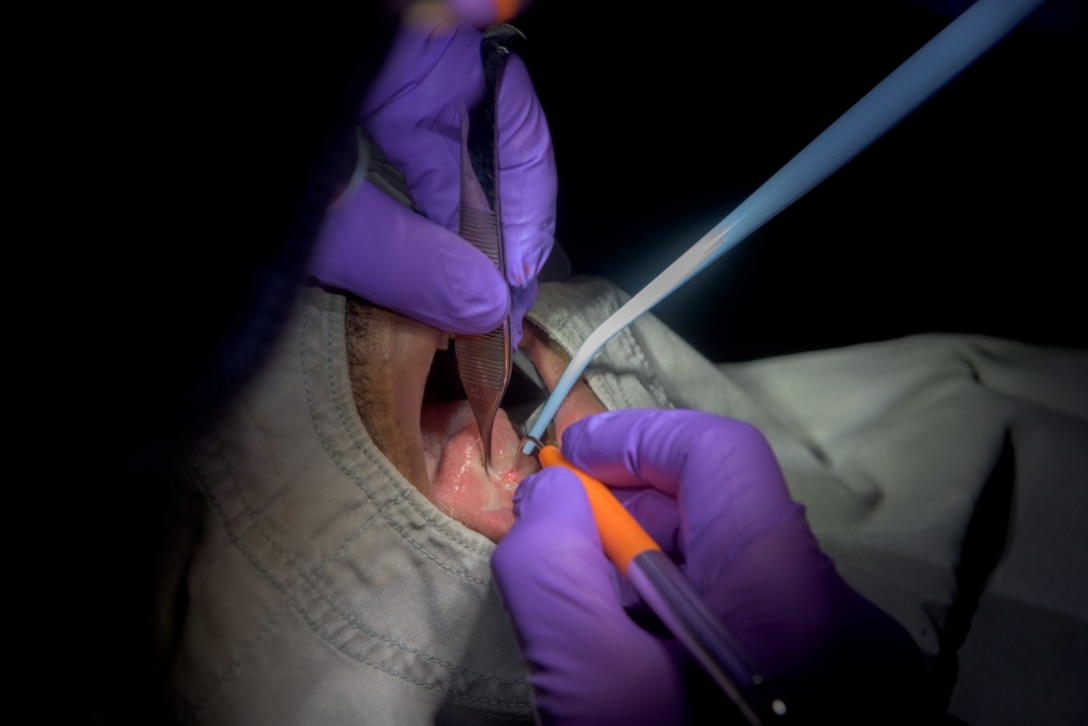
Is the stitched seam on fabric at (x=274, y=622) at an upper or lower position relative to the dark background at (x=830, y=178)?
lower

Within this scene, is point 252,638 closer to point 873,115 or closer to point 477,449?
point 477,449

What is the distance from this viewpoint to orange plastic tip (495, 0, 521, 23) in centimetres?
107

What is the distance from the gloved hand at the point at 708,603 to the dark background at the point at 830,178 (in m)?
1.00

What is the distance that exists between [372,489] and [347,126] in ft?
1.69

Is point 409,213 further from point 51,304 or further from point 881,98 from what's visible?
point 881,98

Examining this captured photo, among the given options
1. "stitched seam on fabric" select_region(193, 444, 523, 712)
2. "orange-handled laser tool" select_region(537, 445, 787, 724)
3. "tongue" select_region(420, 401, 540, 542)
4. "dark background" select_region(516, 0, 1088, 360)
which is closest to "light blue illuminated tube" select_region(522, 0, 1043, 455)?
"orange-handled laser tool" select_region(537, 445, 787, 724)

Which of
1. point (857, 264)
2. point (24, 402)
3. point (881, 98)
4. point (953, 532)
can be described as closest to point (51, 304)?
point (24, 402)

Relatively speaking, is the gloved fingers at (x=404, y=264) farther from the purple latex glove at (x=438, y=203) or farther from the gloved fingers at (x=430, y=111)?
the gloved fingers at (x=430, y=111)

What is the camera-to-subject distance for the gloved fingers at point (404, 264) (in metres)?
0.85

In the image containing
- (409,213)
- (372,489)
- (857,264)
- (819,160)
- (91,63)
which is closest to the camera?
(91,63)

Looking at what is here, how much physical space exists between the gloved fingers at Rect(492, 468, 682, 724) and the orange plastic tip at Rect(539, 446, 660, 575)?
18 mm

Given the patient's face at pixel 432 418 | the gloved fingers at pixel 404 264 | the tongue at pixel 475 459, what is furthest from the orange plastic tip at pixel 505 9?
the tongue at pixel 475 459

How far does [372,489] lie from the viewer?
805mm

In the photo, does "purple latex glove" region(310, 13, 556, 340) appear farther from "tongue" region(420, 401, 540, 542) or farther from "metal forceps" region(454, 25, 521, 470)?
"tongue" region(420, 401, 540, 542)
